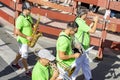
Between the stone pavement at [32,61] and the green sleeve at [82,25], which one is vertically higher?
the green sleeve at [82,25]

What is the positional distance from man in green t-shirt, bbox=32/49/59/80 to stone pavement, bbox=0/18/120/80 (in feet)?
10.2

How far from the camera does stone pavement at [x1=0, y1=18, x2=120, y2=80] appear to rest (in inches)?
353

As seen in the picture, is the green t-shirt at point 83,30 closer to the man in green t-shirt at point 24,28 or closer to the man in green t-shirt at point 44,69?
the man in green t-shirt at point 24,28

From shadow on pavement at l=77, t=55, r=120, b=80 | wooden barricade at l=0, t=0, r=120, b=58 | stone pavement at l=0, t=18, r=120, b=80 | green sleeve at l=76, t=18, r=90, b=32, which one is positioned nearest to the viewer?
green sleeve at l=76, t=18, r=90, b=32

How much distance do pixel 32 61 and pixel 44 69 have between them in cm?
416

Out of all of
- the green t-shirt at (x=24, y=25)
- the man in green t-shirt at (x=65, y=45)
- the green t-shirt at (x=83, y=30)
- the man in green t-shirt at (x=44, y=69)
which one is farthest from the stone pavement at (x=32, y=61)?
the man in green t-shirt at (x=44, y=69)

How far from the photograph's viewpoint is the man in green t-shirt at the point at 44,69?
5.51m

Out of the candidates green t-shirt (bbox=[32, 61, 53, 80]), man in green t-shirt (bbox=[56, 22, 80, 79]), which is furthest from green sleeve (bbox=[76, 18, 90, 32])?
green t-shirt (bbox=[32, 61, 53, 80])

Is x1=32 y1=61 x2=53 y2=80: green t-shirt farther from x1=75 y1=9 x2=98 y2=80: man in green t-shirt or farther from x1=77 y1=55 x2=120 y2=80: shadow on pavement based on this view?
x1=77 y1=55 x2=120 y2=80: shadow on pavement

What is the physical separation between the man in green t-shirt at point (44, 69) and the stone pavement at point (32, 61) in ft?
10.2

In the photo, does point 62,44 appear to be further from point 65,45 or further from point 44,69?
point 44,69

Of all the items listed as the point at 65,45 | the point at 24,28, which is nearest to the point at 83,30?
the point at 65,45

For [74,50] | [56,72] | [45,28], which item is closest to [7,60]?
[45,28]

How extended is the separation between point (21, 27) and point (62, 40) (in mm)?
1802
